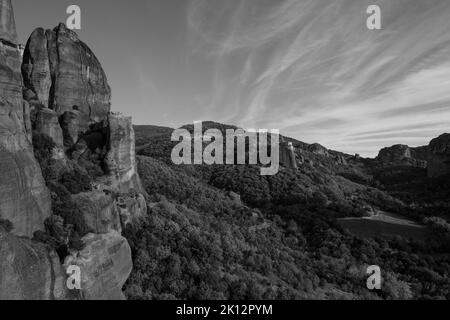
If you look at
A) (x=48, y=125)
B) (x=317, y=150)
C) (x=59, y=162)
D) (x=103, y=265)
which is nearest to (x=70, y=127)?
(x=48, y=125)

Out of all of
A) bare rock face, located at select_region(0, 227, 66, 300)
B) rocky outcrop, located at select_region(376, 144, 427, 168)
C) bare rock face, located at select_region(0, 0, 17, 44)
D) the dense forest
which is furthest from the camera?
rocky outcrop, located at select_region(376, 144, 427, 168)

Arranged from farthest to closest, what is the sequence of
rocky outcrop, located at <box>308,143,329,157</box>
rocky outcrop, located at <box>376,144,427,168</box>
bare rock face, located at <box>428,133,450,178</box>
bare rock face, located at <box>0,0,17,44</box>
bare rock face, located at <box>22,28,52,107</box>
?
rocky outcrop, located at <box>376,144,427,168</box>
rocky outcrop, located at <box>308,143,329,157</box>
bare rock face, located at <box>428,133,450,178</box>
bare rock face, located at <box>22,28,52,107</box>
bare rock face, located at <box>0,0,17,44</box>

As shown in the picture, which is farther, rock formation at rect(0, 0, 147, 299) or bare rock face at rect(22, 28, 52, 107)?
bare rock face at rect(22, 28, 52, 107)

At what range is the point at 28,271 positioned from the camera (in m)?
13.6

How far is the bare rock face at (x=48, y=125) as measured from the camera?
82.3ft

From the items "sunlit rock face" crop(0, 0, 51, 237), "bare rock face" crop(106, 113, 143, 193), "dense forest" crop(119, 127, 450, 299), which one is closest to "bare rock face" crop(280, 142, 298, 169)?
"dense forest" crop(119, 127, 450, 299)

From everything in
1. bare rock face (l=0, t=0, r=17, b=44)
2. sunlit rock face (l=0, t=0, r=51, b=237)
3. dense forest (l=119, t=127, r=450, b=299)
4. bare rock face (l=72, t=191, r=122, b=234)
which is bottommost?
dense forest (l=119, t=127, r=450, b=299)

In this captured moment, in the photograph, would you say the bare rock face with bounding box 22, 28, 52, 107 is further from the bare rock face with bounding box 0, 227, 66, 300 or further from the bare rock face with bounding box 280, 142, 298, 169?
the bare rock face with bounding box 280, 142, 298, 169

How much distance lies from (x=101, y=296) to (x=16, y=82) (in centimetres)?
1485

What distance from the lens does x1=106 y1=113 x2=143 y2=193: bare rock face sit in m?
30.4

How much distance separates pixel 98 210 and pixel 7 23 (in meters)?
14.2

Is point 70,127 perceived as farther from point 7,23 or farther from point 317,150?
point 317,150

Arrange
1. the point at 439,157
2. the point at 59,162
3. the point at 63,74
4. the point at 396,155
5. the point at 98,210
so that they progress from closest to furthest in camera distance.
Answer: the point at 98,210 → the point at 59,162 → the point at 63,74 → the point at 439,157 → the point at 396,155
